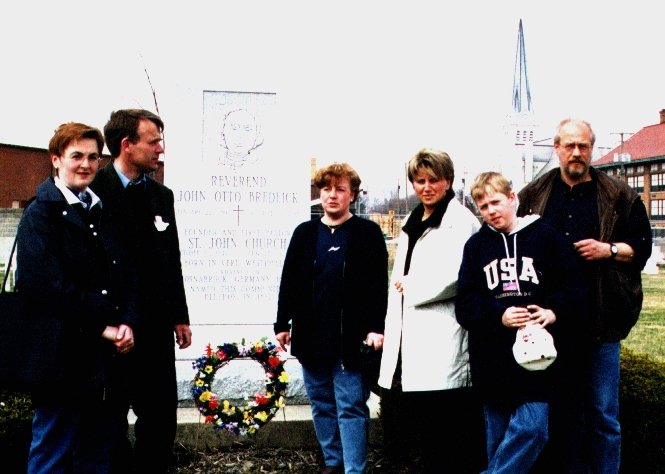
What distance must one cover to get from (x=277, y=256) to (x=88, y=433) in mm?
2238

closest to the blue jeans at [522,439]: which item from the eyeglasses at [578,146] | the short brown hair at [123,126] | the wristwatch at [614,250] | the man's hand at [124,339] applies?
the wristwatch at [614,250]

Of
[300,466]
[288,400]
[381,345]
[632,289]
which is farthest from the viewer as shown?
[288,400]

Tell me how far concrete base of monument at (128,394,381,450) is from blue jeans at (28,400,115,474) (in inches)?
51.3

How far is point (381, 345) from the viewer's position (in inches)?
155

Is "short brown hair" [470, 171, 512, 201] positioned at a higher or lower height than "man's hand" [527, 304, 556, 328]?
higher

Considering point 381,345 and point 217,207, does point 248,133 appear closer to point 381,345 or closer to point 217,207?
point 217,207

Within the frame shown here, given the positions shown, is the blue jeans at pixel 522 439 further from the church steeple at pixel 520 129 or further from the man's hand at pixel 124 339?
the church steeple at pixel 520 129

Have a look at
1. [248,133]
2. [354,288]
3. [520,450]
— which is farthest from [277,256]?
[520,450]

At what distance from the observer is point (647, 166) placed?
70375 millimetres

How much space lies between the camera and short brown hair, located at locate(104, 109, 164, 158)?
3.62m

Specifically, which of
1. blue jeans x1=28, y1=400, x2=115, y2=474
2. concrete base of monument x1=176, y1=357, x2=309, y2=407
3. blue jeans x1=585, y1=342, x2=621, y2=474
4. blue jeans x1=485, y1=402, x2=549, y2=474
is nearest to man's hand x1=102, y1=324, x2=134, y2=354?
blue jeans x1=28, y1=400, x2=115, y2=474

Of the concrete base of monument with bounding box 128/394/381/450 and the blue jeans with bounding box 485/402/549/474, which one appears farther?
the concrete base of monument with bounding box 128/394/381/450

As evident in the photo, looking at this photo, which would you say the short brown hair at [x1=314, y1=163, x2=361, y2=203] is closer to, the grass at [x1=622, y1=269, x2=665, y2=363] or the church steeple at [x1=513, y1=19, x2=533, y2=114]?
the grass at [x1=622, y1=269, x2=665, y2=363]

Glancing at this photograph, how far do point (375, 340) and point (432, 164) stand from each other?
1.04 m
